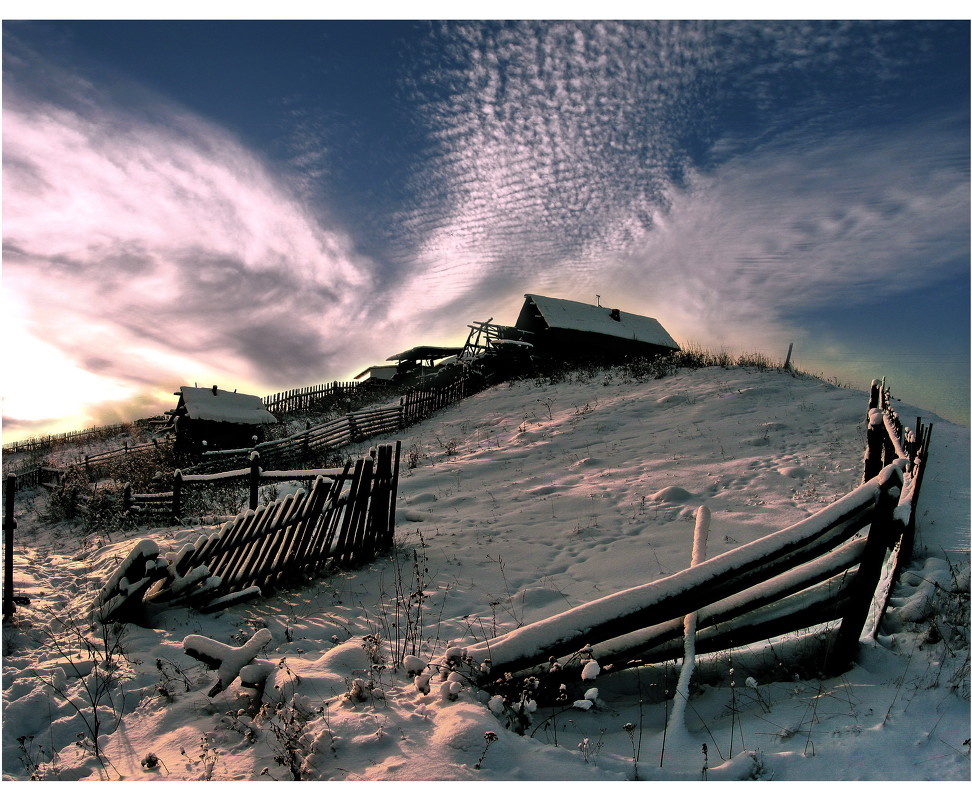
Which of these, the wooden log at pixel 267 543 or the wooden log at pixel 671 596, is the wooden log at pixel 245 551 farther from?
the wooden log at pixel 671 596

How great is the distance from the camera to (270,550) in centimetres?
610

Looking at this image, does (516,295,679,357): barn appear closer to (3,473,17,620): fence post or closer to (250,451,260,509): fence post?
(250,451,260,509): fence post

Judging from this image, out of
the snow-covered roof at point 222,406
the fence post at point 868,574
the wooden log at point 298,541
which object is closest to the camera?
the fence post at point 868,574

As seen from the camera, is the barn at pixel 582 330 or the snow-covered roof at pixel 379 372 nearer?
the barn at pixel 582 330

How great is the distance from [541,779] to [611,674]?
1.02 meters

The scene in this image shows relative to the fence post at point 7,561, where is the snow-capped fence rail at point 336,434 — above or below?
above

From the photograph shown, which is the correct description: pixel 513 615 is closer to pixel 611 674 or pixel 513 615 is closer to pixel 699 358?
pixel 611 674

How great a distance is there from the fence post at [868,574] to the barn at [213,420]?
2711cm

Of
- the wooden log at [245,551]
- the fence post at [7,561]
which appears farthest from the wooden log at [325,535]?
the fence post at [7,561]

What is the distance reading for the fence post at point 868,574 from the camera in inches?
115

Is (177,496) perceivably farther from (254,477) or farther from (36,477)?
(36,477)

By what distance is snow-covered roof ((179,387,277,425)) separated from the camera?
26.2 metres

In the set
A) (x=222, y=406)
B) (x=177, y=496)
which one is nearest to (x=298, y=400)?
(x=222, y=406)

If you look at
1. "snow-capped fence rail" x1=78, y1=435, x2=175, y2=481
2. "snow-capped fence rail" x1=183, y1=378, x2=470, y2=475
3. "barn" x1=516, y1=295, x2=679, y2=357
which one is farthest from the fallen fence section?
"barn" x1=516, y1=295, x2=679, y2=357
